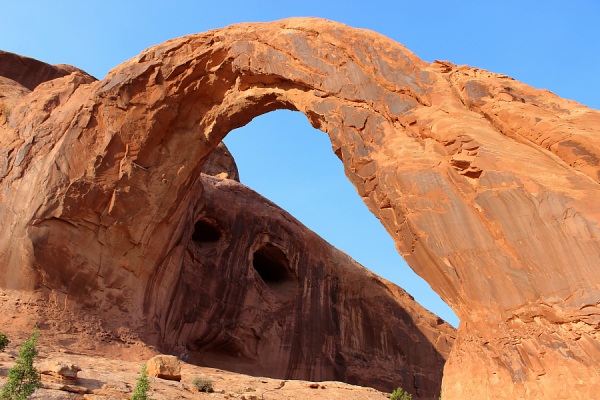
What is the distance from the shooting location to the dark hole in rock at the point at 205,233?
2050 cm

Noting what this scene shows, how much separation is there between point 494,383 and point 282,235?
1466 centimetres

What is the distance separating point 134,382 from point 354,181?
4.97m

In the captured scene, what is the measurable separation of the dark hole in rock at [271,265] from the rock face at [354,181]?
63.2 inches

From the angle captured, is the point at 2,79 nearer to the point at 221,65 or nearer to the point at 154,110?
the point at 154,110

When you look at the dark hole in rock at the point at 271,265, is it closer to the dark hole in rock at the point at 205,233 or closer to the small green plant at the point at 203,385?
the dark hole in rock at the point at 205,233

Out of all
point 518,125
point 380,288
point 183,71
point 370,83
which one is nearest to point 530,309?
point 518,125

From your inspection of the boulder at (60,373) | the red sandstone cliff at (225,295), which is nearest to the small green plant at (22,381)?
the boulder at (60,373)

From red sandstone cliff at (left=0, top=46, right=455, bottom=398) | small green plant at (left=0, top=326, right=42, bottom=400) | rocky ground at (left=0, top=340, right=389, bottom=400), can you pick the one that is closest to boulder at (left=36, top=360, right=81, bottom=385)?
rocky ground at (left=0, top=340, right=389, bottom=400)

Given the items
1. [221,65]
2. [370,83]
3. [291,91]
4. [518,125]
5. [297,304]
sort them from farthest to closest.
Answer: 1. [297,304]
2. [221,65]
3. [291,91]
4. [370,83]
5. [518,125]

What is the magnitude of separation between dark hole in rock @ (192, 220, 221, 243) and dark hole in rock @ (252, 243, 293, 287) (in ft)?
6.03

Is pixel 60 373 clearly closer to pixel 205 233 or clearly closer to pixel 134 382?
pixel 134 382

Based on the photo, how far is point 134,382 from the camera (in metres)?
9.09

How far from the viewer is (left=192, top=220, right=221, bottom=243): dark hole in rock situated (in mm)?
20500

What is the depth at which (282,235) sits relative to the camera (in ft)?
71.8
